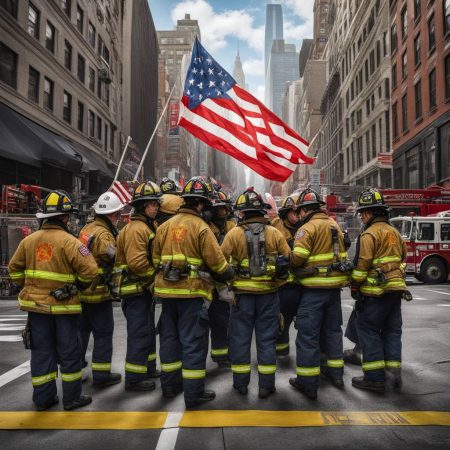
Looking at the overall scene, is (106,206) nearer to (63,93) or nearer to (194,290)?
(194,290)

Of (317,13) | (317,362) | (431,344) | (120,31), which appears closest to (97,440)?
(317,362)

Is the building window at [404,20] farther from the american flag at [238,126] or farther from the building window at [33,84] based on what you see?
the american flag at [238,126]

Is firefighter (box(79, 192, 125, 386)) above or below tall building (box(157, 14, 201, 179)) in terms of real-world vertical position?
below

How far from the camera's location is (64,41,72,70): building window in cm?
2408

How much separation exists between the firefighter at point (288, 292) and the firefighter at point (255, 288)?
847 mm

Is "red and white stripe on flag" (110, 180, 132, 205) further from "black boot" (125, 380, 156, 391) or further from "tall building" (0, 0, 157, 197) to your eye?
"black boot" (125, 380, 156, 391)

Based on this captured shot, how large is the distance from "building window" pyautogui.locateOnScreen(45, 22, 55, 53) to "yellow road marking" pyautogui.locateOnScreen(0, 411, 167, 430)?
21167mm

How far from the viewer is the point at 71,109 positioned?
24.8 meters

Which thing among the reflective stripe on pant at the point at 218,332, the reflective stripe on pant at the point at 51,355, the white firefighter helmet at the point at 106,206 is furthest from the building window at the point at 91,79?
the reflective stripe on pant at the point at 51,355

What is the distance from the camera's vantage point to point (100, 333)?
206 inches

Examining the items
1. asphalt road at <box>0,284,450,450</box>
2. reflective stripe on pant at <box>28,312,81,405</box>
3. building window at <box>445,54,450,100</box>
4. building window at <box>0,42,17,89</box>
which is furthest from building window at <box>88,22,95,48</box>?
reflective stripe on pant at <box>28,312,81,405</box>

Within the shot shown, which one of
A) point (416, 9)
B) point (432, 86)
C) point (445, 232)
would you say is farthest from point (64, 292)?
point (416, 9)

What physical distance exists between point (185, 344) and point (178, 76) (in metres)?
115

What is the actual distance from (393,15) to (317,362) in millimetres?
36080
